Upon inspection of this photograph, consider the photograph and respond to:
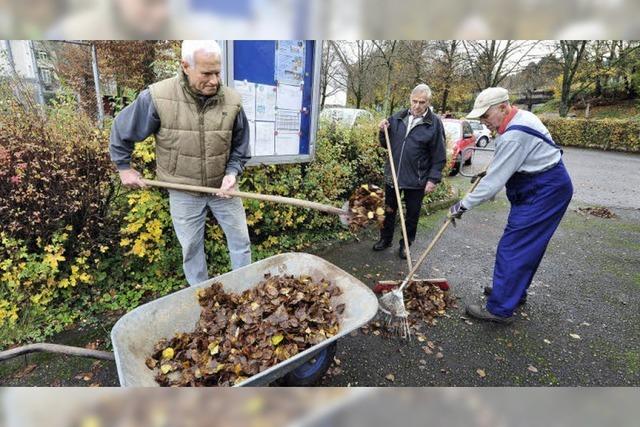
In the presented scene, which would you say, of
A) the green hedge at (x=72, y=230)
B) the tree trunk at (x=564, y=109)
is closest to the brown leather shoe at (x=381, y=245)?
the green hedge at (x=72, y=230)

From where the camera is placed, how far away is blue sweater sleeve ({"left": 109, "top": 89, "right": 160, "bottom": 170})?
2537 millimetres

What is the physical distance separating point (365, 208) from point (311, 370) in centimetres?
126

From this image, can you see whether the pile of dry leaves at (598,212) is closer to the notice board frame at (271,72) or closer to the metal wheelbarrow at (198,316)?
the notice board frame at (271,72)

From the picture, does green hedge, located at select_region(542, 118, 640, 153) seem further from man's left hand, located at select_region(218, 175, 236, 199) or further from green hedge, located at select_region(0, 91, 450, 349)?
man's left hand, located at select_region(218, 175, 236, 199)

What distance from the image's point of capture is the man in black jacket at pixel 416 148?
4098 mm

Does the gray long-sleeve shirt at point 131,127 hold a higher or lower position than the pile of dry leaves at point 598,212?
higher

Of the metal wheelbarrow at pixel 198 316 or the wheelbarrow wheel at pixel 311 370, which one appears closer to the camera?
the metal wheelbarrow at pixel 198 316

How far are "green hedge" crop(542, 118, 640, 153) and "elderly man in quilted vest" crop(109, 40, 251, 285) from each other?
22.6 metres

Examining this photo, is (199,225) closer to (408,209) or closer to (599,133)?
(408,209)

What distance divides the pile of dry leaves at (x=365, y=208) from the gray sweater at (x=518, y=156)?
0.83m

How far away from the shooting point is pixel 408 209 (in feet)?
14.9

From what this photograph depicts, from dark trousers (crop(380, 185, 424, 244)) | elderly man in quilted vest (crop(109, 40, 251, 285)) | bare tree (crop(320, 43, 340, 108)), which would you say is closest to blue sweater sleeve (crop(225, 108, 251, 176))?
elderly man in quilted vest (crop(109, 40, 251, 285))

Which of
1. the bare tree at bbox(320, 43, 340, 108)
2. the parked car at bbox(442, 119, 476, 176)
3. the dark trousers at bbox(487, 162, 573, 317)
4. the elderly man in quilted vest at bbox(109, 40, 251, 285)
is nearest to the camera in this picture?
the elderly man in quilted vest at bbox(109, 40, 251, 285)

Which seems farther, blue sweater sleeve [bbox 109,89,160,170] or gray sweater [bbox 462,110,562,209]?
gray sweater [bbox 462,110,562,209]
